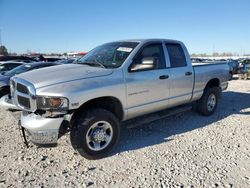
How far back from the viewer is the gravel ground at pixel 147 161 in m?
3.26

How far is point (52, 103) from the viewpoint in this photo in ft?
11.1

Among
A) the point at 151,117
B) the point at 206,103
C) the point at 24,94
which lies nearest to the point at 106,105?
the point at 151,117

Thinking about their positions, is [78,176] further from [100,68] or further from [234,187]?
[234,187]

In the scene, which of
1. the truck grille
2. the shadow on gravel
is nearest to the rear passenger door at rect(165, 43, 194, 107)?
the shadow on gravel

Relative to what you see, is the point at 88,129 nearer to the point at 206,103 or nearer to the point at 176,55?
the point at 176,55

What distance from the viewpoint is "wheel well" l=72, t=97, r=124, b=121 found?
3825 millimetres

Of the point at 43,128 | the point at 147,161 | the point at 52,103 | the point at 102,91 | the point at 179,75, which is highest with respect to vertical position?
the point at 179,75

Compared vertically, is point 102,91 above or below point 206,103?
above

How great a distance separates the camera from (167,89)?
4.91 metres

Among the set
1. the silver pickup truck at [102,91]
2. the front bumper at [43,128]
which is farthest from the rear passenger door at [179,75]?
the front bumper at [43,128]

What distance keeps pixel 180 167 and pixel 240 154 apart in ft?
4.04

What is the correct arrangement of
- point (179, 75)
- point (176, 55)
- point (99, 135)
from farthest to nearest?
point (176, 55) → point (179, 75) → point (99, 135)

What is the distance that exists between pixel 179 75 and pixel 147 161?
7.12ft

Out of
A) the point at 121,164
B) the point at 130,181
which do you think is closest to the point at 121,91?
the point at 121,164
